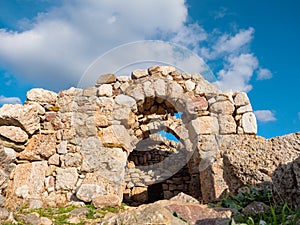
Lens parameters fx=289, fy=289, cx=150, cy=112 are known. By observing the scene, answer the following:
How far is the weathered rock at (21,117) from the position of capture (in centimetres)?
546

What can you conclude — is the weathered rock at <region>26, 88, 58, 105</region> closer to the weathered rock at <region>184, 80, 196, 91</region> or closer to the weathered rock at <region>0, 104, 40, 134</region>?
the weathered rock at <region>0, 104, 40, 134</region>

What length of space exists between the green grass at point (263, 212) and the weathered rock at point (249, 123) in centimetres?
292

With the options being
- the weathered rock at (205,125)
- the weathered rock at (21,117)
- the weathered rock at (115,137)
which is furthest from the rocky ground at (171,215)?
the weathered rock at (205,125)

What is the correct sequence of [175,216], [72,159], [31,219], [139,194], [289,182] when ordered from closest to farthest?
[175,216], [289,182], [31,219], [72,159], [139,194]

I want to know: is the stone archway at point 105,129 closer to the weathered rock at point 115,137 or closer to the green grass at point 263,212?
the weathered rock at point 115,137

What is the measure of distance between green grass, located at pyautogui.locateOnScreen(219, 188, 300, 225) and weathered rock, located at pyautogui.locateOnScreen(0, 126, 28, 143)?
13.5ft

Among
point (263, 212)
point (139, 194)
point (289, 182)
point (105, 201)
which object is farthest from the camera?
point (139, 194)

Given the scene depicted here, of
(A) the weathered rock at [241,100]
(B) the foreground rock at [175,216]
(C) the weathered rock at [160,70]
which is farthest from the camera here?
(C) the weathered rock at [160,70]

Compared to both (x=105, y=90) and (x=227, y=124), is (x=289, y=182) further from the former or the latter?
(x=105, y=90)

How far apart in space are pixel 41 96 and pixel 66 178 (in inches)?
71.0

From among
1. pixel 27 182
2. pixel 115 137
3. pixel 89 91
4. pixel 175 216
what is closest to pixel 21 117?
pixel 27 182

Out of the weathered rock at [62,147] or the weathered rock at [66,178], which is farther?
the weathered rock at [62,147]

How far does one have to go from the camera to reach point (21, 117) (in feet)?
18.1

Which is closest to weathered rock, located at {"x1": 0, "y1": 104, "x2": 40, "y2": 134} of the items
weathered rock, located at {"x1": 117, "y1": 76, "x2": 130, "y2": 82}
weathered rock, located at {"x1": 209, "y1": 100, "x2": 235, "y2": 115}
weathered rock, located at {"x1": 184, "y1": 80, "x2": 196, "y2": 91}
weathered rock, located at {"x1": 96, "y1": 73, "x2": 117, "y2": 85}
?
weathered rock, located at {"x1": 96, "y1": 73, "x2": 117, "y2": 85}
